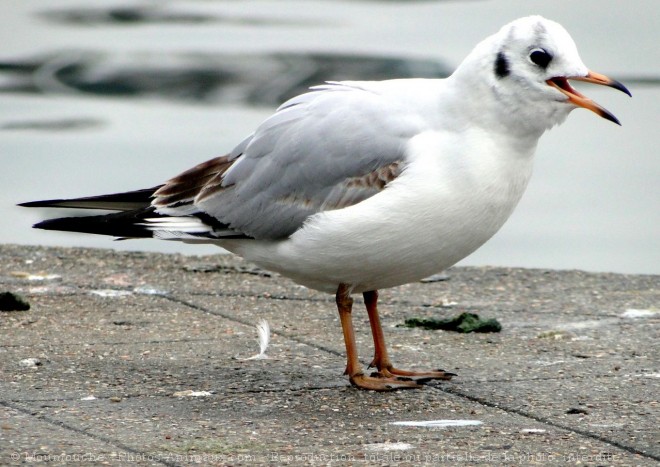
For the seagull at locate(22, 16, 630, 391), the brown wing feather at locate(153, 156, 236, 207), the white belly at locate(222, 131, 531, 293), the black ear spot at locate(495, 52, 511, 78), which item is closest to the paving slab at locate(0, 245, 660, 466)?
the seagull at locate(22, 16, 630, 391)

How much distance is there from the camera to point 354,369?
5.22m

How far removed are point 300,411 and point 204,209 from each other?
42.9 inches

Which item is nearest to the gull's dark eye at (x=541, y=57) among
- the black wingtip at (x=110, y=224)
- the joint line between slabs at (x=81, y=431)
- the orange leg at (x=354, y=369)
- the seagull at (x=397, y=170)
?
the seagull at (x=397, y=170)

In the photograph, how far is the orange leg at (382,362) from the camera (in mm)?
5273

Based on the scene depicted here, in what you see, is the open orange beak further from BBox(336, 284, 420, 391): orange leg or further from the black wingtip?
the black wingtip

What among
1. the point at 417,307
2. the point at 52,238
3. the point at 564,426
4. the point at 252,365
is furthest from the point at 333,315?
the point at 52,238

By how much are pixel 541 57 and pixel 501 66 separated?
0.15 metres

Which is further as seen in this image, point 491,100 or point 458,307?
point 458,307

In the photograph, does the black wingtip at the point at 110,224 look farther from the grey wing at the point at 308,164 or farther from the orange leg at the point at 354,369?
the orange leg at the point at 354,369

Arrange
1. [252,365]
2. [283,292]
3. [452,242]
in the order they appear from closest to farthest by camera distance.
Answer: [452,242], [252,365], [283,292]

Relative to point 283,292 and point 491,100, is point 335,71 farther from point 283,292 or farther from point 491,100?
point 491,100

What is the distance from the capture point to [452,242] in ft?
16.5

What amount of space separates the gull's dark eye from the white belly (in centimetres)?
36

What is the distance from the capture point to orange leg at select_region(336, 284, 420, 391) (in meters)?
5.18
